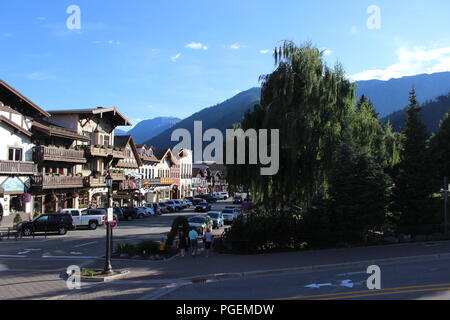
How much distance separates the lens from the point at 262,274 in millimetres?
15148

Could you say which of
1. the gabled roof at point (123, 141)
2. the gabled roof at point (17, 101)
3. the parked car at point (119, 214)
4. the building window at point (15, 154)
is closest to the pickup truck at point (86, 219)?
the building window at point (15, 154)

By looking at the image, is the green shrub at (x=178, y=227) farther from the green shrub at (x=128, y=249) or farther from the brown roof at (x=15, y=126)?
the brown roof at (x=15, y=126)

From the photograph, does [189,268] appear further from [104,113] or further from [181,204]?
[181,204]

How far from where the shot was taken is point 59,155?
4050 centimetres

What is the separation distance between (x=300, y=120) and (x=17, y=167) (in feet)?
85.1

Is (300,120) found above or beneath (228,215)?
above

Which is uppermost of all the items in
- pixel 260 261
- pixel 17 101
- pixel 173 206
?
pixel 17 101

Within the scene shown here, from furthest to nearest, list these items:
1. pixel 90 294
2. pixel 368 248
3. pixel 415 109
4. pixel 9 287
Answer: pixel 415 109, pixel 368 248, pixel 9 287, pixel 90 294

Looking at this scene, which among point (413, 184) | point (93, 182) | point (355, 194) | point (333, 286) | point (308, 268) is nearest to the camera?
point (333, 286)

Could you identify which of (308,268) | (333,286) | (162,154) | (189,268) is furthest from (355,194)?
(162,154)

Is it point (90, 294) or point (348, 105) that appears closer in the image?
point (90, 294)
